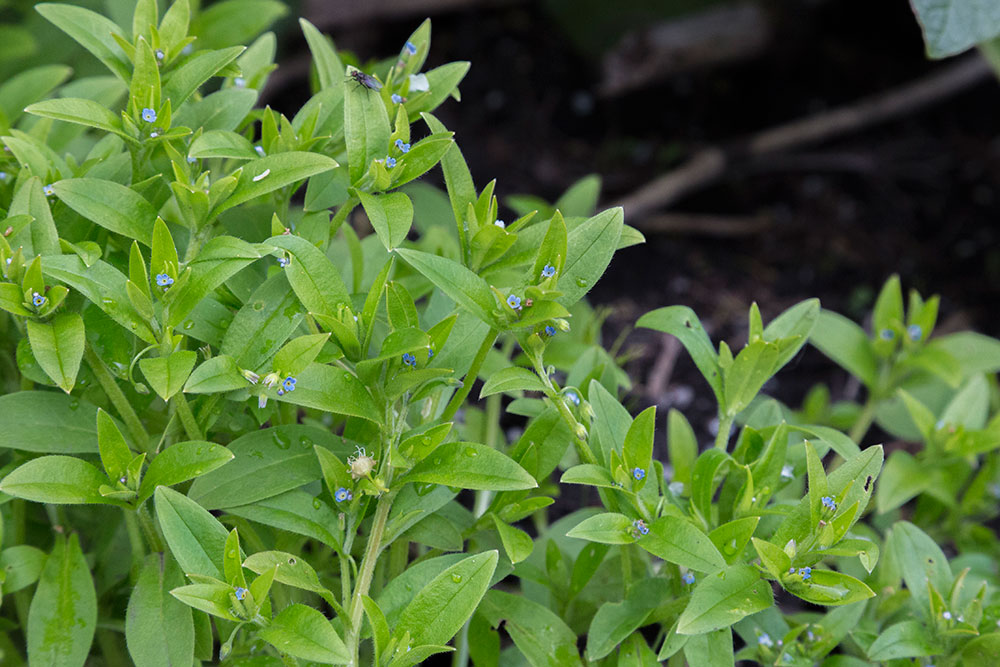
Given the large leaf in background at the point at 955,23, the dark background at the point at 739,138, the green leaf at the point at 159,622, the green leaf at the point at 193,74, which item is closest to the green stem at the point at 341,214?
the green leaf at the point at 193,74

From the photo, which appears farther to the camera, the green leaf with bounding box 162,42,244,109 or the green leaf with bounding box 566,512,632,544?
the green leaf with bounding box 162,42,244,109

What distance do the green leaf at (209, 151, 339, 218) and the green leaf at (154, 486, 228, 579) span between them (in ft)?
1.17

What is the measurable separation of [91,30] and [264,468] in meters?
0.68

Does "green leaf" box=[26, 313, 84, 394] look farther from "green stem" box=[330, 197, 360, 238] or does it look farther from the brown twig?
the brown twig

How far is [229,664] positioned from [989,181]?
9.17 ft

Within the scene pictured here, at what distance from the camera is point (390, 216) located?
117cm

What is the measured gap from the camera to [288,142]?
4.12ft

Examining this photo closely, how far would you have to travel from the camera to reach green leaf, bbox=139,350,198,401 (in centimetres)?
105

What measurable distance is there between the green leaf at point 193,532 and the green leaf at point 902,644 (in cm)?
83

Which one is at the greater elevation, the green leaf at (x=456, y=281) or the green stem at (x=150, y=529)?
the green leaf at (x=456, y=281)

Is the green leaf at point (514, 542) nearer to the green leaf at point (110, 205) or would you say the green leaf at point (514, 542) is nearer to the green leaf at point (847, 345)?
the green leaf at point (110, 205)

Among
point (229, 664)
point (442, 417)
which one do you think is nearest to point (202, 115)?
point (442, 417)

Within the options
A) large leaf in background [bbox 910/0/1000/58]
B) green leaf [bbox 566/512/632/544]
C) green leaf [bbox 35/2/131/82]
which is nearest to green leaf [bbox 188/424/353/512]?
green leaf [bbox 566/512/632/544]

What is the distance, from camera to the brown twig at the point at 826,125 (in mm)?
3006
